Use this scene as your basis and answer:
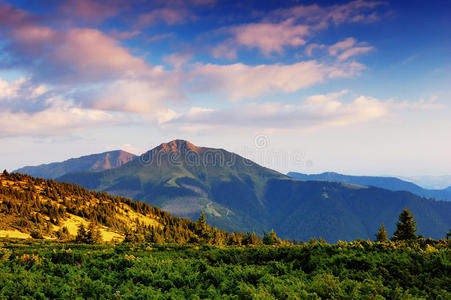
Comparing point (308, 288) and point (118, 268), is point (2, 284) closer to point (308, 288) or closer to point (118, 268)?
point (118, 268)

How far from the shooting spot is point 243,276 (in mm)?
11492

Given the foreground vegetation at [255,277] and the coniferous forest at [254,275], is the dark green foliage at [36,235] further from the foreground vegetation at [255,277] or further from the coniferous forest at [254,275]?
the coniferous forest at [254,275]

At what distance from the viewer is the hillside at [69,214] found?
6116cm

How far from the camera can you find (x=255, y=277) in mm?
11383

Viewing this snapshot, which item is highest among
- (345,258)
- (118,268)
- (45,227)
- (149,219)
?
(345,258)

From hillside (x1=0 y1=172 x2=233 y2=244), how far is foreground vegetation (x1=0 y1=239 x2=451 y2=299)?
44.3 metres

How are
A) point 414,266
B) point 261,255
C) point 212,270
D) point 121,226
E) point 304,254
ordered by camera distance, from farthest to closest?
1. point 121,226
2. point 261,255
3. point 304,254
4. point 212,270
5. point 414,266

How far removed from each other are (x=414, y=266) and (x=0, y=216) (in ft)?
265

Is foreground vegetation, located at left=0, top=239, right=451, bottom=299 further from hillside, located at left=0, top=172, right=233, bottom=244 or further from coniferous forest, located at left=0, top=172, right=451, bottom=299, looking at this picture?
Answer: hillside, located at left=0, top=172, right=233, bottom=244

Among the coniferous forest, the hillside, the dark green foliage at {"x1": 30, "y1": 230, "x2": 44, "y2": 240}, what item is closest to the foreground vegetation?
the coniferous forest

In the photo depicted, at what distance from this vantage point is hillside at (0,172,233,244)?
6116 centimetres

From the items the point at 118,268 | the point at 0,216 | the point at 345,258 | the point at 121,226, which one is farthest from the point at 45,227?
the point at 345,258

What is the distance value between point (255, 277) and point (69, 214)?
95.1 meters

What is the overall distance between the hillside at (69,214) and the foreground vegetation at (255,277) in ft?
145
